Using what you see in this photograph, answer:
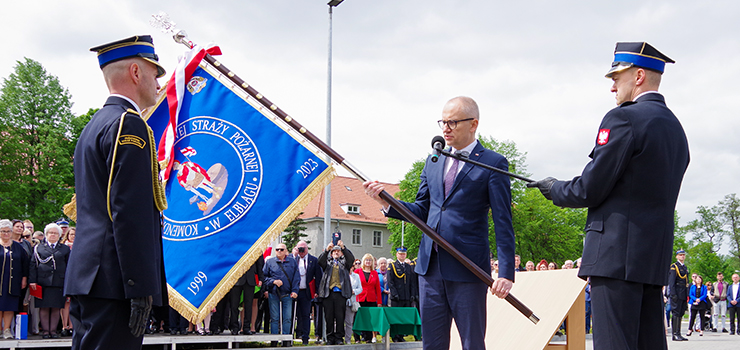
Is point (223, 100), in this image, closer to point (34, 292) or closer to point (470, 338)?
point (470, 338)

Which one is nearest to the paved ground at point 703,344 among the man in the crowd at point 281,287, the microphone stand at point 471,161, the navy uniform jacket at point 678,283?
the navy uniform jacket at point 678,283

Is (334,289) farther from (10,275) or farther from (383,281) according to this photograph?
(10,275)

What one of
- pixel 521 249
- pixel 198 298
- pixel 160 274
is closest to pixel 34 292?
pixel 198 298

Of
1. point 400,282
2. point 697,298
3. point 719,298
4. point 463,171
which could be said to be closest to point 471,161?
point 463,171

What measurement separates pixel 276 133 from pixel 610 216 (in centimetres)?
461

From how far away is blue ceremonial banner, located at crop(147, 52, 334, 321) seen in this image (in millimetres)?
6668

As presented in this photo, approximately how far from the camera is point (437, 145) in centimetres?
395

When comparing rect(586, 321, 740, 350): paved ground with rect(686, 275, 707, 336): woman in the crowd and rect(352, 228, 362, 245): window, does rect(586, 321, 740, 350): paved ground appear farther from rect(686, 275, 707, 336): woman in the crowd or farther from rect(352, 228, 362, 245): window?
rect(352, 228, 362, 245): window

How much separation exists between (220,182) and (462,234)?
3722 mm

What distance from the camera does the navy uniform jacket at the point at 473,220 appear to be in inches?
148

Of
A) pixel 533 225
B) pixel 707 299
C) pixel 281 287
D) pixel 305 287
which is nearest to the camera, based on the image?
pixel 281 287

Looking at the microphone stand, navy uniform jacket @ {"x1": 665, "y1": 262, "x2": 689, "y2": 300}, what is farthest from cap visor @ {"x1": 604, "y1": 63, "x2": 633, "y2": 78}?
navy uniform jacket @ {"x1": 665, "y1": 262, "x2": 689, "y2": 300}

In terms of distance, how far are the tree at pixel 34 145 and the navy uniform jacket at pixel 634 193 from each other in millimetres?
31415

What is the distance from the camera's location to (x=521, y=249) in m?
42.8
